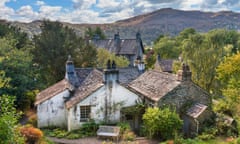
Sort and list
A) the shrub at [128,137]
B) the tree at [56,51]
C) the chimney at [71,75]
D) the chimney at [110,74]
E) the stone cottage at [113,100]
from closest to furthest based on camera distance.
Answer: the shrub at [128,137] → the stone cottage at [113,100] → the chimney at [110,74] → the chimney at [71,75] → the tree at [56,51]

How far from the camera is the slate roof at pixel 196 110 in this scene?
77.7ft

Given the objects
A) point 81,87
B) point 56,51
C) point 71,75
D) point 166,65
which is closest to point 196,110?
point 81,87

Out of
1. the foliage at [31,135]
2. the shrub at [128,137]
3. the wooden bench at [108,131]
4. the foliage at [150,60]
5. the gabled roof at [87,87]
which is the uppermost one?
the foliage at [150,60]

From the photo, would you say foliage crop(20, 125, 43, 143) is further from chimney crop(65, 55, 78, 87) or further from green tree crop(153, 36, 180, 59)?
green tree crop(153, 36, 180, 59)

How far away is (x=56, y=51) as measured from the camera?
1465 inches

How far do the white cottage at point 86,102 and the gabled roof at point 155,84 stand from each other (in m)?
1.72

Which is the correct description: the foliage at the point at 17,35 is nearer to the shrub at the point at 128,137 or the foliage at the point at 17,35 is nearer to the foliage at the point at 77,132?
the foliage at the point at 77,132

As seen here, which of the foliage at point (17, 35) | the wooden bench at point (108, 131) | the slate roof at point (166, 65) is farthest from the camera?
the slate roof at point (166, 65)

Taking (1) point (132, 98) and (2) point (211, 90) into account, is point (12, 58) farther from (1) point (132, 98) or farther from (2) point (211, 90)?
(2) point (211, 90)

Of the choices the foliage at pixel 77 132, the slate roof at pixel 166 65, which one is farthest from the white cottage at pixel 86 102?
the slate roof at pixel 166 65

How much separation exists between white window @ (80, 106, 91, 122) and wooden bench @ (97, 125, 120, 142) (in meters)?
2.31

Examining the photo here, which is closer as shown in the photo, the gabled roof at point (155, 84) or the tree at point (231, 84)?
the gabled roof at point (155, 84)

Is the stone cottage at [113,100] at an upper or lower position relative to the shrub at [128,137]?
upper

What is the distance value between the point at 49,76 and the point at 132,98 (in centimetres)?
1694
